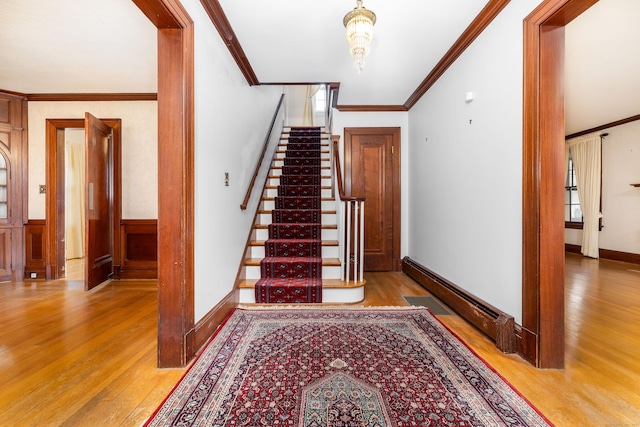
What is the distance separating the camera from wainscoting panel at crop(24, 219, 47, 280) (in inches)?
154

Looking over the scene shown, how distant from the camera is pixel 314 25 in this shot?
233cm

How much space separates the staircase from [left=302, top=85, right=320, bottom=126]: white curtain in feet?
10.6

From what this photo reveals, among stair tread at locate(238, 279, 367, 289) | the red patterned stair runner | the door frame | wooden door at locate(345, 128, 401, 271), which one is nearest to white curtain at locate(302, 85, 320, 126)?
the red patterned stair runner

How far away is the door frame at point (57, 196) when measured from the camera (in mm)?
3850

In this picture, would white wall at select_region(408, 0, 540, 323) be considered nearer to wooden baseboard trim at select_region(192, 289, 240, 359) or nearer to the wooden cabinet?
wooden baseboard trim at select_region(192, 289, 240, 359)

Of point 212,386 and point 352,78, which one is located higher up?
point 352,78

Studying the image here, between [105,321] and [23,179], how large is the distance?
3.04 m

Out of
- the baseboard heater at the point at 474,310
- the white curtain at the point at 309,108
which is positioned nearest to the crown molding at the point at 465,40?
the baseboard heater at the point at 474,310

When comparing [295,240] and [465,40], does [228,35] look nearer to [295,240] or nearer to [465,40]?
[465,40]

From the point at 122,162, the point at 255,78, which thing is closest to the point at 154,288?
the point at 122,162

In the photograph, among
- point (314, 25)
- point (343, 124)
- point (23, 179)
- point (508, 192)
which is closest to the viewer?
point (508, 192)

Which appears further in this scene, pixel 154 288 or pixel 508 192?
pixel 154 288

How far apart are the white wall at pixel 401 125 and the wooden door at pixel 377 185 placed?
66 mm

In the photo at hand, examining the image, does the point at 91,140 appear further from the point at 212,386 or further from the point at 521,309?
the point at 521,309
